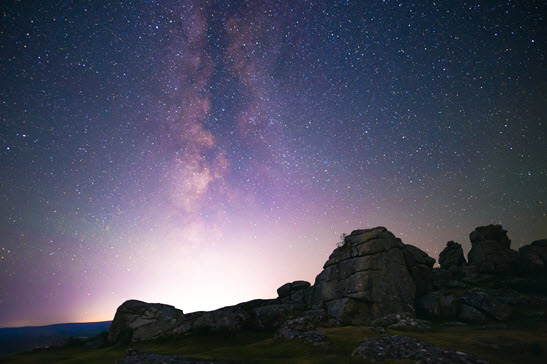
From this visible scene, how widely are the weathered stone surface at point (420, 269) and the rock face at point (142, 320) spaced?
3110 cm

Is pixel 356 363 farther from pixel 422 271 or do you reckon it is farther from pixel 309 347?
pixel 422 271

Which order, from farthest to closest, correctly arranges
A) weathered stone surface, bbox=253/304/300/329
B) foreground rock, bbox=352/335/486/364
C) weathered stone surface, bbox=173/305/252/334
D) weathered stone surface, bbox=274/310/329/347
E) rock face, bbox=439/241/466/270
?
1. rock face, bbox=439/241/466/270
2. weathered stone surface, bbox=253/304/300/329
3. weathered stone surface, bbox=173/305/252/334
4. weathered stone surface, bbox=274/310/329/347
5. foreground rock, bbox=352/335/486/364

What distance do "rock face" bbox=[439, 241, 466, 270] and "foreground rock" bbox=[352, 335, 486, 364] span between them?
5341 cm

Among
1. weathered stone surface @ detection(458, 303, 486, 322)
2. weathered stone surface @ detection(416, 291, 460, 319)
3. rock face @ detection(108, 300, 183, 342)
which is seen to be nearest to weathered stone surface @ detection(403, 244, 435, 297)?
weathered stone surface @ detection(416, 291, 460, 319)

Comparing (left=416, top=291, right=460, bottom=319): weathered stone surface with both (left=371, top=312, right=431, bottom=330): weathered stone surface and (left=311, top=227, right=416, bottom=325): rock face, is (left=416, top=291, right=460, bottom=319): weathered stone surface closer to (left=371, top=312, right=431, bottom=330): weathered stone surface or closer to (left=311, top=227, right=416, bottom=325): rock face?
(left=311, top=227, right=416, bottom=325): rock face

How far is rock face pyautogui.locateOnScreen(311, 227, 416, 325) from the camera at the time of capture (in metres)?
27.7

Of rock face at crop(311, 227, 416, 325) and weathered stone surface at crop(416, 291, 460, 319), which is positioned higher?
rock face at crop(311, 227, 416, 325)

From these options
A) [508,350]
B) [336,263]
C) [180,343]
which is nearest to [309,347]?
[508,350]

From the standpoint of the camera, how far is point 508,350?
12.7m

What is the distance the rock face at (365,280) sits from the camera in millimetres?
27688

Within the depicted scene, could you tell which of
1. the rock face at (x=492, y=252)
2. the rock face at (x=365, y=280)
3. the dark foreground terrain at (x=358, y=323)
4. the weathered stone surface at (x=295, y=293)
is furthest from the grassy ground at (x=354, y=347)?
the rock face at (x=492, y=252)

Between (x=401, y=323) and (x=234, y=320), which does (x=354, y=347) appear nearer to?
(x=401, y=323)

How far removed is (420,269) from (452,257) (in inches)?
1247

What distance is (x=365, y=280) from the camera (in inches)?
1161
